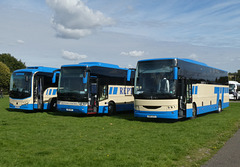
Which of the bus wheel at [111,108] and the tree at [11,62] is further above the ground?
the tree at [11,62]

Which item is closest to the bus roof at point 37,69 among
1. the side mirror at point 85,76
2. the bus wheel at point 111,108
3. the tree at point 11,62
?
the side mirror at point 85,76

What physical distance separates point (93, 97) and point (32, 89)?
5.28m

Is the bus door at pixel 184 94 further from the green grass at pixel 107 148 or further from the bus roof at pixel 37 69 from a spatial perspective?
the bus roof at pixel 37 69

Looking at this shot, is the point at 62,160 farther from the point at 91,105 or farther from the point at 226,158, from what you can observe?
the point at 91,105

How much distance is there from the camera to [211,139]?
10195 mm

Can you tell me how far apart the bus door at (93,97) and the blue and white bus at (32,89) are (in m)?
3.65

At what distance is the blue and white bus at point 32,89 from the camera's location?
20641 mm

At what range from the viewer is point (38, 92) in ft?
68.8

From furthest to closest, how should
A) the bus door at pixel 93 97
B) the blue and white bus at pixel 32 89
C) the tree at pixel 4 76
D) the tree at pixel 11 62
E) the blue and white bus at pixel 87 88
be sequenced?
the tree at pixel 11 62 < the tree at pixel 4 76 < the blue and white bus at pixel 32 89 < the bus door at pixel 93 97 < the blue and white bus at pixel 87 88

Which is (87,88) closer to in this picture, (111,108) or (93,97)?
(93,97)

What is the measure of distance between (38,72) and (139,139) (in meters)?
13.3

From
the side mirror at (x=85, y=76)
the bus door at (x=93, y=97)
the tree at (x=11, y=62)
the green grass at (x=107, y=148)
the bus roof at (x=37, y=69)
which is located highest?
the tree at (x=11, y=62)

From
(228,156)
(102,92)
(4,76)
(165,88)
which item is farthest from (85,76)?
(4,76)

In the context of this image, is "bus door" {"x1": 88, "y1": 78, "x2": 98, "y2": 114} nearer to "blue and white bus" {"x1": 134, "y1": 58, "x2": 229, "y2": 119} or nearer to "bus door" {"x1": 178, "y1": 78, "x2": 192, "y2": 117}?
"blue and white bus" {"x1": 134, "y1": 58, "x2": 229, "y2": 119}
